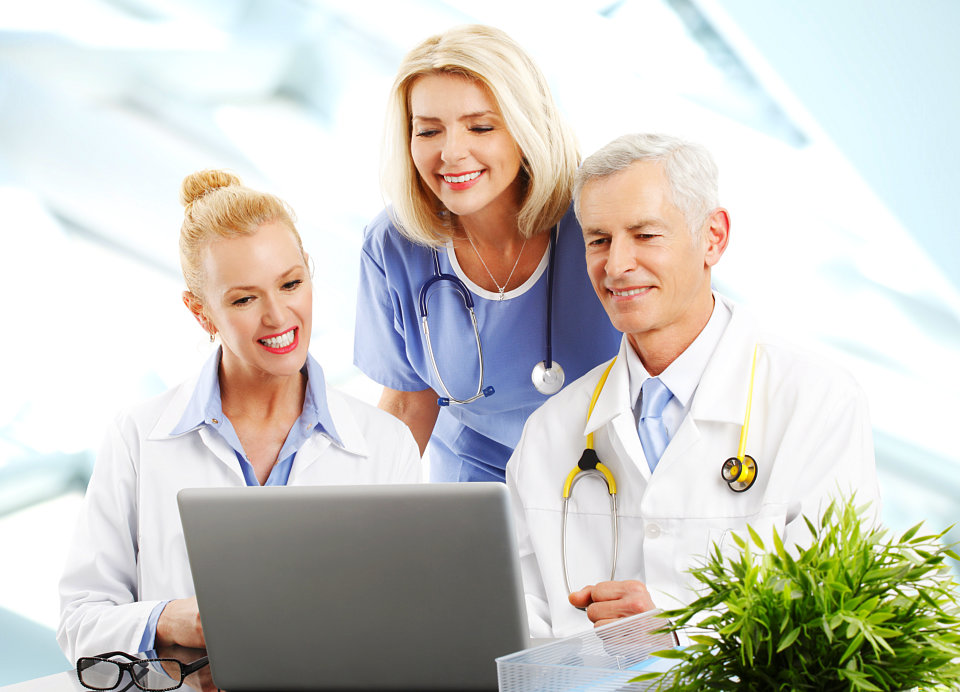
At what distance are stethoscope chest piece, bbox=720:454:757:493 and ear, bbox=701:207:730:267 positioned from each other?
36 cm

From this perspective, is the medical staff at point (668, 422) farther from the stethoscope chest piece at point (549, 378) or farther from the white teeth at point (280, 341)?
the white teeth at point (280, 341)

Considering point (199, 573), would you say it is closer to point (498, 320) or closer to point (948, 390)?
point (498, 320)

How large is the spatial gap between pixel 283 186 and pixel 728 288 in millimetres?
1754

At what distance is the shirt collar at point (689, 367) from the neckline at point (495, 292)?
1.38 ft

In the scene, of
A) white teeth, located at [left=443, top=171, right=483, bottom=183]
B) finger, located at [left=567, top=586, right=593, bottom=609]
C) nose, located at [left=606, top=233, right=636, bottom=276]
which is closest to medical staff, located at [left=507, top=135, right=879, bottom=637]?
nose, located at [left=606, top=233, right=636, bottom=276]

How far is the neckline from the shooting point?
195 cm

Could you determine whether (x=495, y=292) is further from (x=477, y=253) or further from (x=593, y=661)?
(x=593, y=661)

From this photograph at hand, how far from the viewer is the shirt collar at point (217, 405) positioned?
1.65m

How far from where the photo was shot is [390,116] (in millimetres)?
1925

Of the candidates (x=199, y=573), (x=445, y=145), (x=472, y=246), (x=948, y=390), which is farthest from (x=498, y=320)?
(x=948, y=390)

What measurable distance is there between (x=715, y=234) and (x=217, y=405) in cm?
93

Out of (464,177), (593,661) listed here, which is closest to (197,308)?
(464,177)

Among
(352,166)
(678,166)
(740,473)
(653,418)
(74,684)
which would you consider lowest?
(74,684)

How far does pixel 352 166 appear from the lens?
11.9ft
